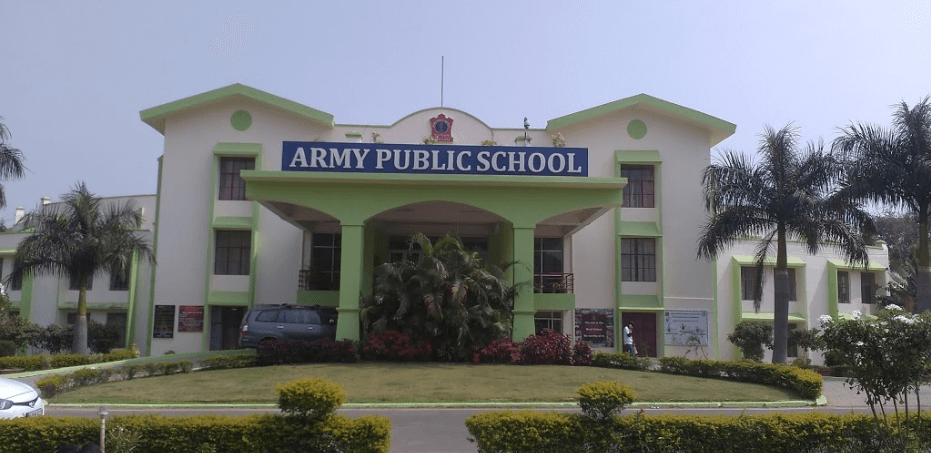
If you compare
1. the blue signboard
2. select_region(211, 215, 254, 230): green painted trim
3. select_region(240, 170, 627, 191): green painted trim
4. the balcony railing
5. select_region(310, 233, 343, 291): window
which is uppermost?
the blue signboard

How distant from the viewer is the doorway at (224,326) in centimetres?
2778

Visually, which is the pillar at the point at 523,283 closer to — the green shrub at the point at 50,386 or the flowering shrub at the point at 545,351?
the flowering shrub at the point at 545,351

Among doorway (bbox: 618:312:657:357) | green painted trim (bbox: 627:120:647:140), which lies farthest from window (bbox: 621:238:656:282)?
green painted trim (bbox: 627:120:647:140)

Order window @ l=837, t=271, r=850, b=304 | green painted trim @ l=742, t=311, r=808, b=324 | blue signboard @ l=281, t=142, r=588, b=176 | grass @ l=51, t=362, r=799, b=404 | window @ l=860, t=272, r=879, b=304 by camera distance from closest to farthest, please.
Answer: grass @ l=51, t=362, r=799, b=404 < blue signboard @ l=281, t=142, r=588, b=176 < green painted trim @ l=742, t=311, r=808, b=324 < window @ l=837, t=271, r=850, b=304 < window @ l=860, t=272, r=879, b=304

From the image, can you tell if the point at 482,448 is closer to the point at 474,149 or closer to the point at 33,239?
the point at 474,149

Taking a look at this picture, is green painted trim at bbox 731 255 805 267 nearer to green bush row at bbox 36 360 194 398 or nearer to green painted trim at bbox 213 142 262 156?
green painted trim at bbox 213 142 262 156

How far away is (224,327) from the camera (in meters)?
27.8

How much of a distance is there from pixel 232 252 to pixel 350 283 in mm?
9000

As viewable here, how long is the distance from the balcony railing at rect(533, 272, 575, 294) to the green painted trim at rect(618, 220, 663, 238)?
107 inches

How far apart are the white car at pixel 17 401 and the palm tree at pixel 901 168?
22.2m

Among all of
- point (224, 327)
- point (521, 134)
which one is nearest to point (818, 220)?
point (521, 134)

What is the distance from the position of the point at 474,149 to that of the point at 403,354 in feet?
20.9

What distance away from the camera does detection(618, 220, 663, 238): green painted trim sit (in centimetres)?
2762

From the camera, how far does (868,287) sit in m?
34.0
